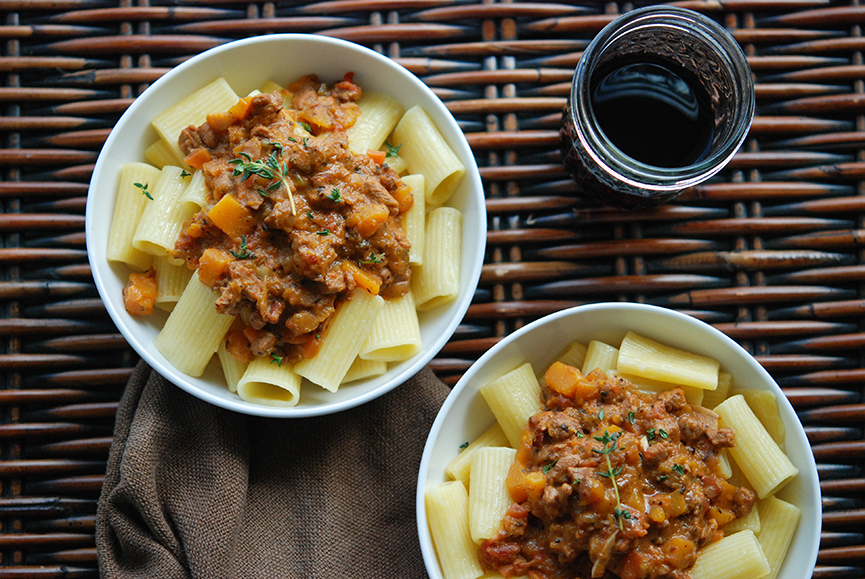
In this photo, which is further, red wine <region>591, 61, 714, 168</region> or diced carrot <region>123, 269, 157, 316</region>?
red wine <region>591, 61, 714, 168</region>

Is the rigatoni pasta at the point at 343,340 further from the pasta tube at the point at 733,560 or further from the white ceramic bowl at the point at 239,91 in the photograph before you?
the pasta tube at the point at 733,560

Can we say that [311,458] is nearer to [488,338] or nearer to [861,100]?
[488,338]

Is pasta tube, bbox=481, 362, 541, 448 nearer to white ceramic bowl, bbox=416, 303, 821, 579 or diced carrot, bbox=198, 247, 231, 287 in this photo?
white ceramic bowl, bbox=416, 303, 821, 579

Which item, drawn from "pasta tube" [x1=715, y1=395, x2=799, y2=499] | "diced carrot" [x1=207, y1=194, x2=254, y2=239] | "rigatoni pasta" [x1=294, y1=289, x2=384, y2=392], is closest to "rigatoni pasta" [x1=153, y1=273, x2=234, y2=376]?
"diced carrot" [x1=207, y1=194, x2=254, y2=239]

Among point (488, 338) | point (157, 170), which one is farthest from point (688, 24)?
point (157, 170)

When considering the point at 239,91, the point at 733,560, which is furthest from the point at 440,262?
the point at 733,560

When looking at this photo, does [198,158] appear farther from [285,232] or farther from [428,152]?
[428,152]

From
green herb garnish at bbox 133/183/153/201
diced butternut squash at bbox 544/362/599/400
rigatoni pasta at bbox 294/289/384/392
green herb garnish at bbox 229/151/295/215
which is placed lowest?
diced butternut squash at bbox 544/362/599/400
